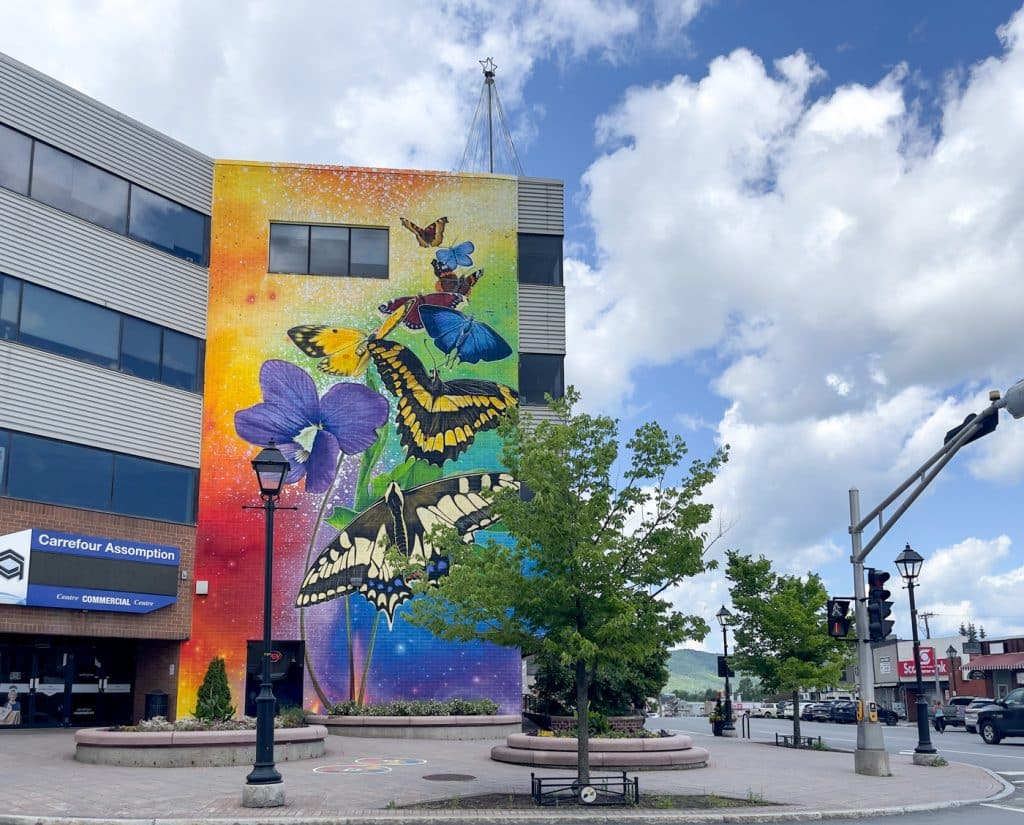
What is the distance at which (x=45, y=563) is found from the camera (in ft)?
83.3

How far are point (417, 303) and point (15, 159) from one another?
472 inches

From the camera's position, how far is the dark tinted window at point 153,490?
91.7 feet

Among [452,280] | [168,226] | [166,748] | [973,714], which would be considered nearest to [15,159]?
[168,226]

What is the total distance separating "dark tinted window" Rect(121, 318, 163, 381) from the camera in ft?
94.7

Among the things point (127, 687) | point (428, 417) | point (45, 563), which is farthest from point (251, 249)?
point (127, 687)

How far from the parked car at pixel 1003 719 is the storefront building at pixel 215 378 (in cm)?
1619

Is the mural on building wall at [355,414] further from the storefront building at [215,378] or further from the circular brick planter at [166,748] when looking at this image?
the circular brick planter at [166,748]

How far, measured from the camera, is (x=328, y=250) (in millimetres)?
32406

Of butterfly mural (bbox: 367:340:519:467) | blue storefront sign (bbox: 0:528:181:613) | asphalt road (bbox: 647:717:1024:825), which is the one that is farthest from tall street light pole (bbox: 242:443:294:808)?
butterfly mural (bbox: 367:340:519:467)

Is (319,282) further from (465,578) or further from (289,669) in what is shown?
(465,578)

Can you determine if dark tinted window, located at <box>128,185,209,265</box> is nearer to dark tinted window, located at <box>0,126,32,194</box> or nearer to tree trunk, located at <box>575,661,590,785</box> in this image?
dark tinted window, located at <box>0,126,32,194</box>

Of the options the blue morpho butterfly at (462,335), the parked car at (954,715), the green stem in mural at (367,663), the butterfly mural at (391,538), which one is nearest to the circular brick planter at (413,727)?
the green stem in mural at (367,663)

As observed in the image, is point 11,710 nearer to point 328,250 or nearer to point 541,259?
point 328,250

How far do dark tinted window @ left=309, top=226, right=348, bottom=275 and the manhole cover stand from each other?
17.9 metres
